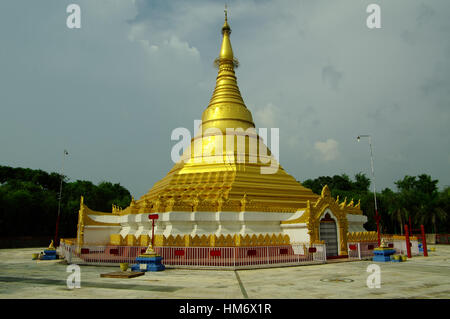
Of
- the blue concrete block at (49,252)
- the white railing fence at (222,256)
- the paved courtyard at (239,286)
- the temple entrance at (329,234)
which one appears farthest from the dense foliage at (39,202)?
the temple entrance at (329,234)

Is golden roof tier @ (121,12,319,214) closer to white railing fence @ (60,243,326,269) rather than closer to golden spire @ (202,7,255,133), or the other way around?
golden spire @ (202,7,255,133)

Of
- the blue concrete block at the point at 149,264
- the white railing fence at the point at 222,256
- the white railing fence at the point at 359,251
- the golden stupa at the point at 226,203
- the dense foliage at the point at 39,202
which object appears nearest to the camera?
the blue concrete block at the point at 149,264

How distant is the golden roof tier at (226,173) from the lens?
23023mm

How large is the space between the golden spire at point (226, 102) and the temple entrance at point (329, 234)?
1196 centimetres

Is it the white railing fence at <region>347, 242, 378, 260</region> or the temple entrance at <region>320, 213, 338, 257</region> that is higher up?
the temple entrance at <region>320, 213, 338, 257</region>

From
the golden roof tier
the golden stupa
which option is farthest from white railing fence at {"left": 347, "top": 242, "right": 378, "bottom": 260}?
the golden roof tier

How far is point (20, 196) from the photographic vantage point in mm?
41625

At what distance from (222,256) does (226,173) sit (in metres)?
9.06

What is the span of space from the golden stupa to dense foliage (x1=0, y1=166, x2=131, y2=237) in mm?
20507

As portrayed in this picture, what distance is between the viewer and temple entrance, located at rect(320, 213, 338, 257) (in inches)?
878

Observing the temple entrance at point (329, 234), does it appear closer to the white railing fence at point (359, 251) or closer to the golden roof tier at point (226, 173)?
the white railing fence at point (359, 251)

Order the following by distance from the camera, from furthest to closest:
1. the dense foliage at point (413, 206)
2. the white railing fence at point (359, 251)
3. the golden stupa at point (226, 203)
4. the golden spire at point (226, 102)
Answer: the dense foliage at point (413, 206), the golden spire at point (226, 102), the white railing fence at point (359, 251), the golden stupa at point (226, 203)

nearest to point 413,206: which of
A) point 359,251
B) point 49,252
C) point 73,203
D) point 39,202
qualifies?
point 359,251
